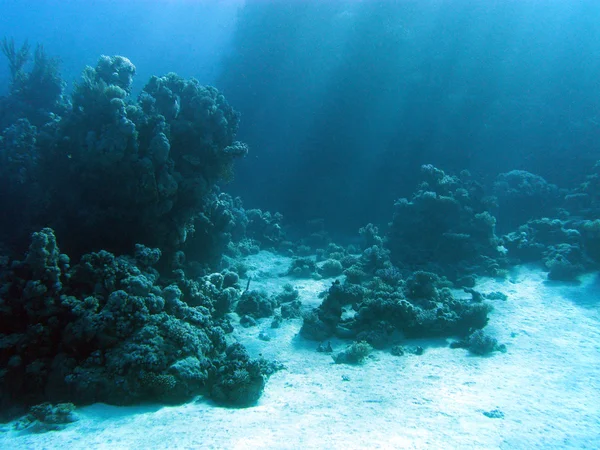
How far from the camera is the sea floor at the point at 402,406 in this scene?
576cm

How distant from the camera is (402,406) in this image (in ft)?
23.4

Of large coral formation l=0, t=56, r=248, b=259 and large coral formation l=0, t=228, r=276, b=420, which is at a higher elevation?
large coral formation l=0, t=56, r=248, b=259

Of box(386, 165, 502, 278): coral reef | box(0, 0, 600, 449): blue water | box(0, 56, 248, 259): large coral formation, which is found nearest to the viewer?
box(0, 0, 600, 449): blue water

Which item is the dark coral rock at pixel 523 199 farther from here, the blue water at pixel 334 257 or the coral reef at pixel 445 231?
the coral reef at pixel 445 231

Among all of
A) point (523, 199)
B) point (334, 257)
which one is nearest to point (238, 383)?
point (334, 257)

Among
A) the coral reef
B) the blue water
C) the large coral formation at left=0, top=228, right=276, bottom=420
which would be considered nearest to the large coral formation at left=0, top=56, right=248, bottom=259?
the blue water

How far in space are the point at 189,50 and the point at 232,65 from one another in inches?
712

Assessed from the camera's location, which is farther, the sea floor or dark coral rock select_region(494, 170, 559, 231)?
dark coral rock select_region(494, 170, 559, 231)

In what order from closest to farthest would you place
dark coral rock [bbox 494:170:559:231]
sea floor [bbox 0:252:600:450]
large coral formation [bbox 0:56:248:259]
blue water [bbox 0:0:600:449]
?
sea floor [bbox 0:252:600:450]
blue water [bbox 0:0:600:449]
large coral formation [bbox 0:56:248:259]
dark coral rock [bbox 494:170:559:231]

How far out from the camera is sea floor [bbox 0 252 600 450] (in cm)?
576

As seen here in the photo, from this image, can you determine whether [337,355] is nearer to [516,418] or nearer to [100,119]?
[516,418]

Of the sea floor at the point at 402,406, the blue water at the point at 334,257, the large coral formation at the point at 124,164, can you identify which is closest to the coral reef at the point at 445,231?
the blue water at the point at 334,257

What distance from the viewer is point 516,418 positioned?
258 inches

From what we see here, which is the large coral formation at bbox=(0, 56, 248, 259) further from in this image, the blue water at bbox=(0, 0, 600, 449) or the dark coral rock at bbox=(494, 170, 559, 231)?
the dark coral rock at bbox=(494, 170, 559, 231)
